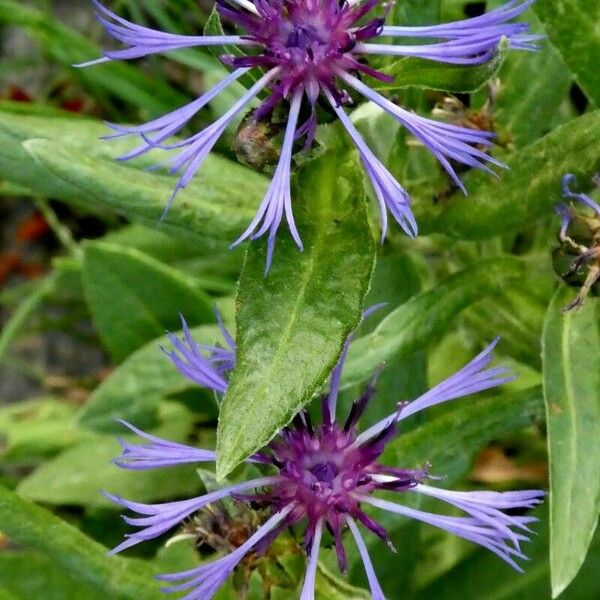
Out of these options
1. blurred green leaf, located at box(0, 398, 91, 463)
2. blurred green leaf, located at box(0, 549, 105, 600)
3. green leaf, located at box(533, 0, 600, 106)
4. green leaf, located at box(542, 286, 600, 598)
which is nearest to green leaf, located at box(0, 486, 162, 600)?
blurred green leaf, located at box(0, 549, 105, 600)

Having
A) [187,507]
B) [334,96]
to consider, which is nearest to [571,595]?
[187,507]

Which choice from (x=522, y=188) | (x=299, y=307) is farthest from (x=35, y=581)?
(x=522, y=188)

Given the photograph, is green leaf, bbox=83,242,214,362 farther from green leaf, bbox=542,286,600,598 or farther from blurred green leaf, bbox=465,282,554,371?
green leaf, bbox=542,286,600,598

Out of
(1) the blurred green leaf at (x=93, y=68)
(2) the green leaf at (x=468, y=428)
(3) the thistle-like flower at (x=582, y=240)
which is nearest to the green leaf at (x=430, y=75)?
(3) the thistle-like flower at (x=582, y=240)

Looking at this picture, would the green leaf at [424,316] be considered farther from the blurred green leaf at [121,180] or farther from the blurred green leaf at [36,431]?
the blurred green leaf at [36,431]

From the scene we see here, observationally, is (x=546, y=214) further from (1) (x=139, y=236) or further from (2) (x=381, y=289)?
(1) (x=139, y=236)
